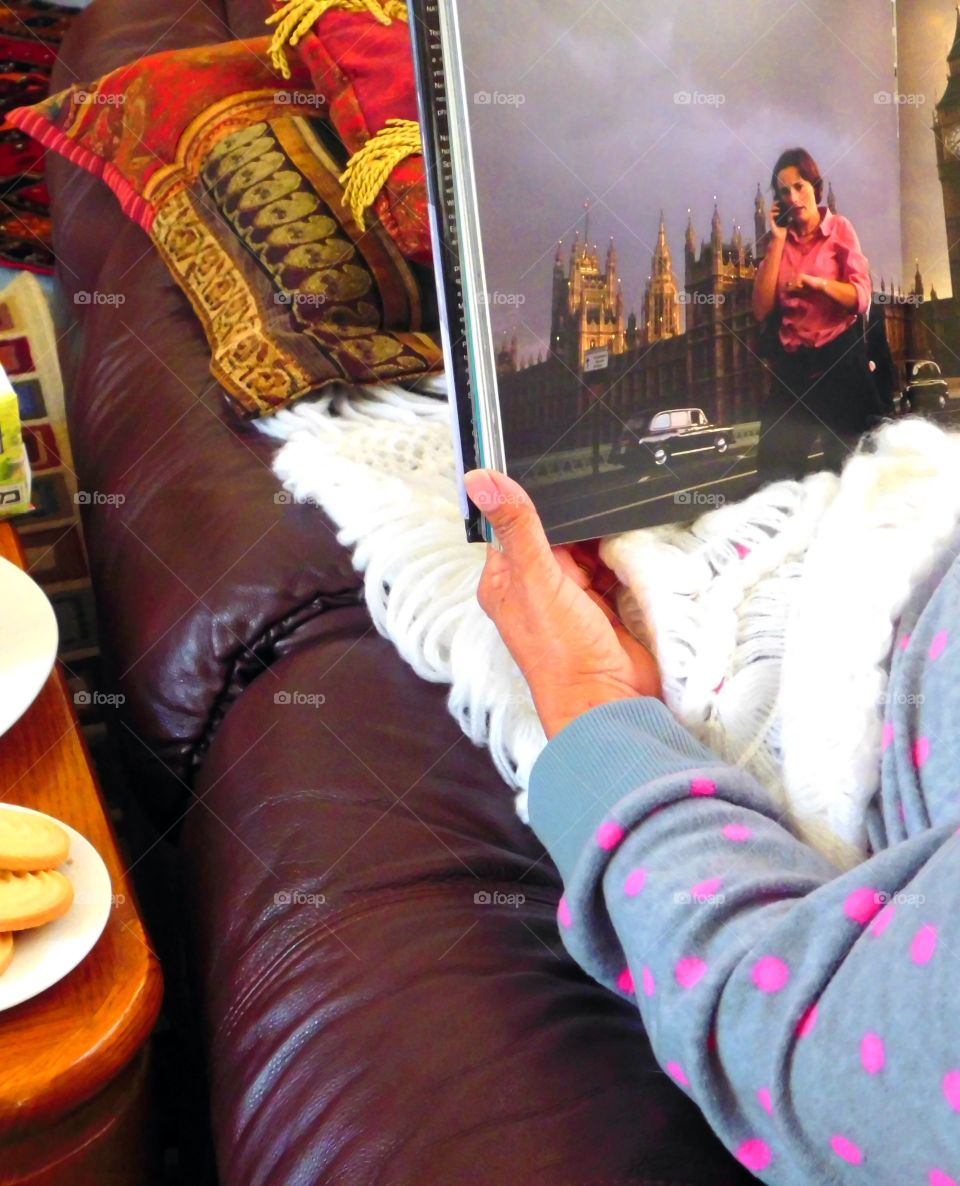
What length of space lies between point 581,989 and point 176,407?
0.61m

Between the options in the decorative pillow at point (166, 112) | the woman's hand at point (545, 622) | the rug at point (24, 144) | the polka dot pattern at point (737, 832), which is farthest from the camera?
the rug at point (24, 144)

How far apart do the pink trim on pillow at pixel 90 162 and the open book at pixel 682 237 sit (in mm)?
563

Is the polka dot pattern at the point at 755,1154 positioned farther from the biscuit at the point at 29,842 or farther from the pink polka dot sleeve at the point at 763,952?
the biscuit at the point at 29,842

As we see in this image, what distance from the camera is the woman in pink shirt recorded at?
635 millimetres

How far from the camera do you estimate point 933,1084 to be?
33 centimetres

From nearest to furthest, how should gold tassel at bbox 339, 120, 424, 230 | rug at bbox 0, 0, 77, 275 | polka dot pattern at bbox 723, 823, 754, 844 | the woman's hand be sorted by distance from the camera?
polka dot pattern at bbox 723, 823, 754, 844 → the woman's hand → gold tassel at bbox 339, 120, 424, 230 → rug at bbox 0, 0, 77, 275

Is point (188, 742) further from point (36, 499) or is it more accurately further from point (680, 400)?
point (36, 499)

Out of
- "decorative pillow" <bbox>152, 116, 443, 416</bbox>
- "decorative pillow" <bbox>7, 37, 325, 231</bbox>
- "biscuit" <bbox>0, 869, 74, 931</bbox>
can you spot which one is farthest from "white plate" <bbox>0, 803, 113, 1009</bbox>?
"decorative pillow" <bbox>7, 37, 325, 231</bbox>

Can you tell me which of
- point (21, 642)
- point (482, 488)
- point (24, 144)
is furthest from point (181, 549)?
point (24, 144)

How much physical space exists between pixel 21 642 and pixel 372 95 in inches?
21.5

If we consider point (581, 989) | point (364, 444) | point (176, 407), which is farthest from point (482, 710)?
point (176, 407)

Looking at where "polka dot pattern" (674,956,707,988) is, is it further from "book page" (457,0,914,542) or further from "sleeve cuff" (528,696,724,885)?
"book page" (457,0,914,542)

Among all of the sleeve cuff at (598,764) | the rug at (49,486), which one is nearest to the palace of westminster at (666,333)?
the sleeve cuff at (598,764)

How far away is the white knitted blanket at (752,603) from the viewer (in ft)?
1.64
